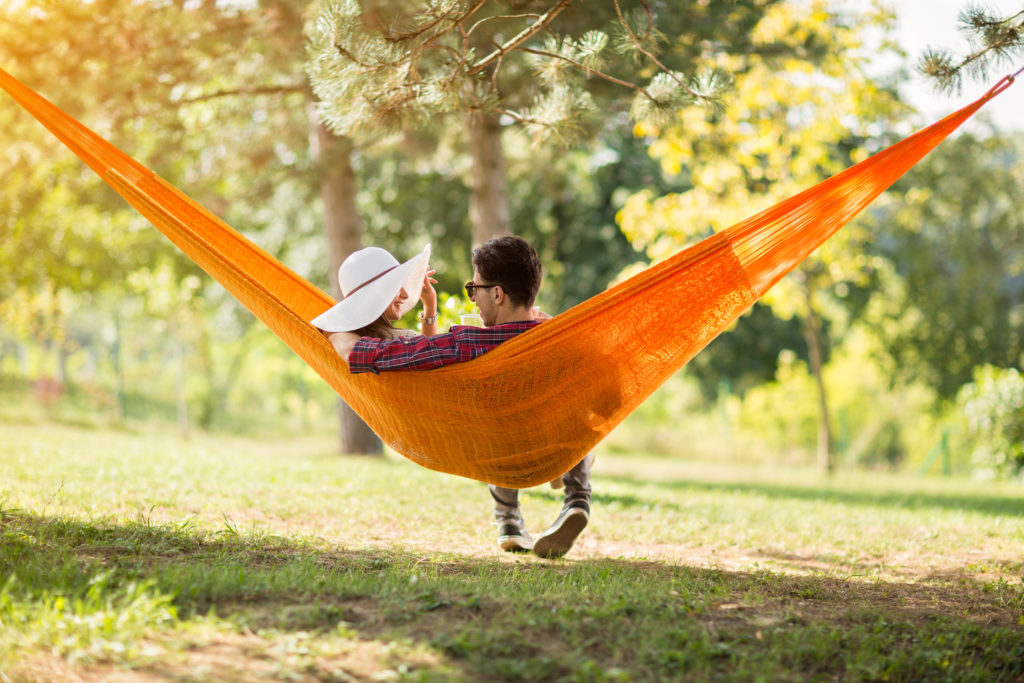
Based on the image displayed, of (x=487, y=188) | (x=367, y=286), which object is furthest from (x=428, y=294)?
(x=487, y=188)

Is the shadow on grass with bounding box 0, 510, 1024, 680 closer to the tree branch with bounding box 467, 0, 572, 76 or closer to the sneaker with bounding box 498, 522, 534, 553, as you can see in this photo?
the sneaker with bounding box 498, 522, 534, 553

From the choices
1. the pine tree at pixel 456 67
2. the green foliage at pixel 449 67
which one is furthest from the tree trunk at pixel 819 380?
the green foliage at pixel 449 67

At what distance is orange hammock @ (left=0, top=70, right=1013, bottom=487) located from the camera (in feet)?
8.28

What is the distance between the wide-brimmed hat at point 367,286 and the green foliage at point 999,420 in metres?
7.69

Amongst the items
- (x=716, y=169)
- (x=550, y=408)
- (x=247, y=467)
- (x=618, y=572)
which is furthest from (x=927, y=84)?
(x=716, y=169)

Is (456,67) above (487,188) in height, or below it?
below

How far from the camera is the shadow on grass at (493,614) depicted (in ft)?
5.83

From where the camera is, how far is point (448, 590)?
2.25 m

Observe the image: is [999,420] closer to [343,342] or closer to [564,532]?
[564,532]

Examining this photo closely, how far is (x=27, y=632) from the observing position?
5.93 feet

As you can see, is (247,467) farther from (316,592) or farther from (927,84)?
(927,84)

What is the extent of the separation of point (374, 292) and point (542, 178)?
278 inches

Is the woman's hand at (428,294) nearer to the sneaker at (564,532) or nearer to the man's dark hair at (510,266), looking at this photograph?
the man's dark hair at (510,266)

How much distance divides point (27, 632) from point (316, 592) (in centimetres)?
67
